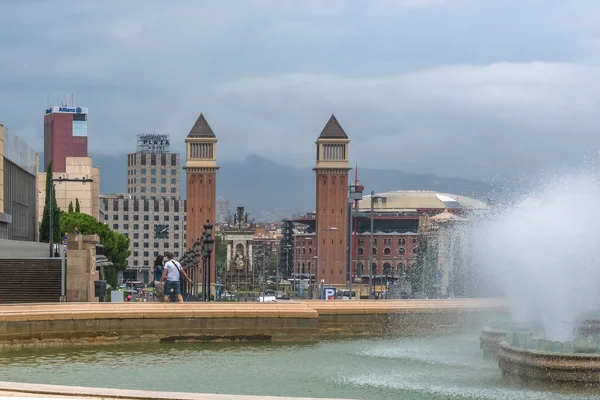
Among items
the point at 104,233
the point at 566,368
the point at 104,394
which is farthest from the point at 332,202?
A: the point at 104,394

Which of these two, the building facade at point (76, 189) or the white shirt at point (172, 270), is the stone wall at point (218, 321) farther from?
the building facade at point (76, 189)

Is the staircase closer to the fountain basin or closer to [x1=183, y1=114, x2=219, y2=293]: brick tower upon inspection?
the fountain basin

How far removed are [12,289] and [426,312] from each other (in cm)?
1741

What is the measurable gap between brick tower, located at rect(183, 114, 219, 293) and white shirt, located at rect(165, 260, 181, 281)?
131 m

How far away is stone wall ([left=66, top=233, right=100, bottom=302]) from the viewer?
33469 millimetres

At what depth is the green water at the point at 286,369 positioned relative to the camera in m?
16.6

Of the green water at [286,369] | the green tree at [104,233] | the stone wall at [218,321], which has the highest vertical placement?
the green tree at [104,233]

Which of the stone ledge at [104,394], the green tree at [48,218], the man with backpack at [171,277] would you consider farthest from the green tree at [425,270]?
the stone ledge at [104,394]

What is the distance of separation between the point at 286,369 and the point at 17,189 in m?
62.0

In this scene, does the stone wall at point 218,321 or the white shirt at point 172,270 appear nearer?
the stone wall at point 218,321

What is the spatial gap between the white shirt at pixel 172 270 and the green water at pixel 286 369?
3.85 metres

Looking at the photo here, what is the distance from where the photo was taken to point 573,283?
19891 millimetres

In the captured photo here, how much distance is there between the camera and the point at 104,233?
341 feet

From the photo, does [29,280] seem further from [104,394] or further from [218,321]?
[104,394]
